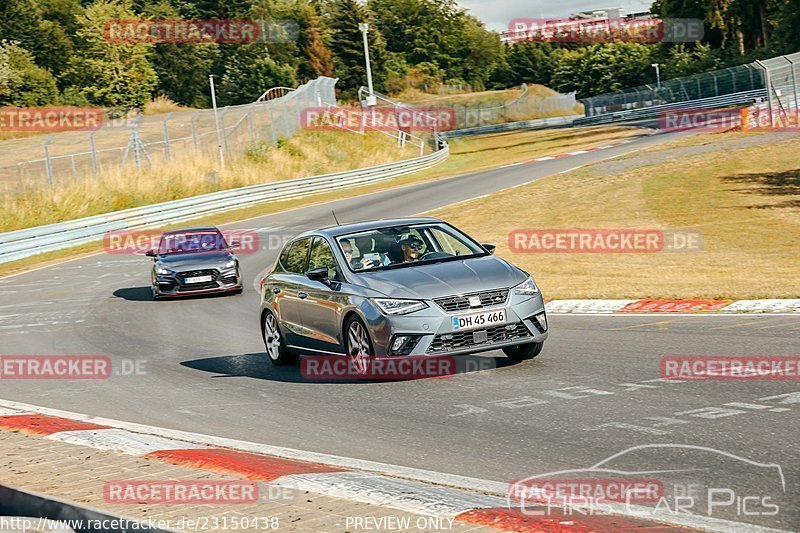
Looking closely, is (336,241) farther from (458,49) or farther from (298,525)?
(458,49)

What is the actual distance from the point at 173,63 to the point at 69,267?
74.0 metres

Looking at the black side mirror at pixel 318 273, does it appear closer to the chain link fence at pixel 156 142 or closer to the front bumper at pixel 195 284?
the front bumper at pixel 195 284

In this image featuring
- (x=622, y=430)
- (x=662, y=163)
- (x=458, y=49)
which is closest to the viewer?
(x=622, y=430)

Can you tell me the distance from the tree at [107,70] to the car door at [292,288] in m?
76.5

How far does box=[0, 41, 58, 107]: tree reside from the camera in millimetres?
82500

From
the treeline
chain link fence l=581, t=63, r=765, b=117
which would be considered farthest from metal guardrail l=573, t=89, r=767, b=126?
the treeline

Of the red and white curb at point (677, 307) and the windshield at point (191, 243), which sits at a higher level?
the windshield at point (191, 243)

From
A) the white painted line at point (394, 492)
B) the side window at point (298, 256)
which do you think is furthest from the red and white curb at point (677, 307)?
the white painted line at point (394, 492)

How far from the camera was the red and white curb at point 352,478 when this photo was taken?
529 centimetres

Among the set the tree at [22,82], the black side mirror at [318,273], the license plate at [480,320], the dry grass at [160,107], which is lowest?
the license plate at [480,320]

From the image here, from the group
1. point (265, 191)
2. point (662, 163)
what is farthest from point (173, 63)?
point (662, 163)

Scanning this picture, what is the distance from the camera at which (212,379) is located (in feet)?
41.2

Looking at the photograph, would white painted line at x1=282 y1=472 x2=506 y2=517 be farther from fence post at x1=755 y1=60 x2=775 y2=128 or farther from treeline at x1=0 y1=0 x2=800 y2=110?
treeline at x1=0 y1=0 x2=800 y2=110

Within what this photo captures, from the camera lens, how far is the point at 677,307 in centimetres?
1502
